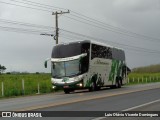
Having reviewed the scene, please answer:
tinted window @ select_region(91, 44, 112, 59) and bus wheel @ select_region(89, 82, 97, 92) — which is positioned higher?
tinted window @ select_region(91, 44, 112, 59)

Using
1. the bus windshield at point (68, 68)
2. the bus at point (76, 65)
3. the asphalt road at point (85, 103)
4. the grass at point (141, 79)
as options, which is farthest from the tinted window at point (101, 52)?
the grass at point (141, 79)

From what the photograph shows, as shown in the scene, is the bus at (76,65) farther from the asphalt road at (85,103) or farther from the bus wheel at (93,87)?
the asphalt road at (85,103)

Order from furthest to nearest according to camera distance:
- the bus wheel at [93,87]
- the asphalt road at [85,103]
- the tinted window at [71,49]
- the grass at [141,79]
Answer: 1. the grass at [141,79]
2. the bus wheel at [93,87]
3. the tinted window at [71,49]
4. the asphalt road at [85,103]

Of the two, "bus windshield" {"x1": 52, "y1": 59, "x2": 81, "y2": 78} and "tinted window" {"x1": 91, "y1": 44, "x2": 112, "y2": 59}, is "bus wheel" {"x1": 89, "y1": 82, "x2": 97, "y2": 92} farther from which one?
"bus windshield" {"x1": 52, "y1": 59, "x2": 81, "y2": 78}

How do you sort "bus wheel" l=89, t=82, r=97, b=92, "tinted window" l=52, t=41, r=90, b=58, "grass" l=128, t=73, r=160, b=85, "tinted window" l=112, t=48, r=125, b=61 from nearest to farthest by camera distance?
1. "tinted window" l=52, t=41, r=90, b=58
2. "bus wheel" l=89, t=82, r=97, b=92
3. "tinted window" l=112, t=48, r=125, b=61
4. "grass" l=128, t=73, r=160, b=85

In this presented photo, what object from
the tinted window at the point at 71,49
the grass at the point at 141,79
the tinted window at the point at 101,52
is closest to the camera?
the tinted window at the point at 71,49

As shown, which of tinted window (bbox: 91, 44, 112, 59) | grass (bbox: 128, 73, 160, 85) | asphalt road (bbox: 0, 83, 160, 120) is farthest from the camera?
grass (bbox: 128, 73, 160, 85)

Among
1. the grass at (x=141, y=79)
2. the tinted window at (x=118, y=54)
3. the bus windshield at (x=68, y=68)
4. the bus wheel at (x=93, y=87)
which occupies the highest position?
the tinted window at (x=118, y=54)

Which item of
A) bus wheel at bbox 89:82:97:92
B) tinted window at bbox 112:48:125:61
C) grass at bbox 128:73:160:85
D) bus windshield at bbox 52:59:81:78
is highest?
tinted window at bbox 112:48:125:61

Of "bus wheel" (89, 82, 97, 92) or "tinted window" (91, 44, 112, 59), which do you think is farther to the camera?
"bus wheel" (89, 82, 97, 92)

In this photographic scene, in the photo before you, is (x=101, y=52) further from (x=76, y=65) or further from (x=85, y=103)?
(x=85, y=103)

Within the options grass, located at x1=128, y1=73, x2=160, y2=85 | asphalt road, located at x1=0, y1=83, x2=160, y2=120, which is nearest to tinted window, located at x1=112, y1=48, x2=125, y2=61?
asphalt road, located at x1=0, y1=83, x2=160, y2=120

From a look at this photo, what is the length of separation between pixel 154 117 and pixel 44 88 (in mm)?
27294

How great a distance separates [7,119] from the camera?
44.5 feet
